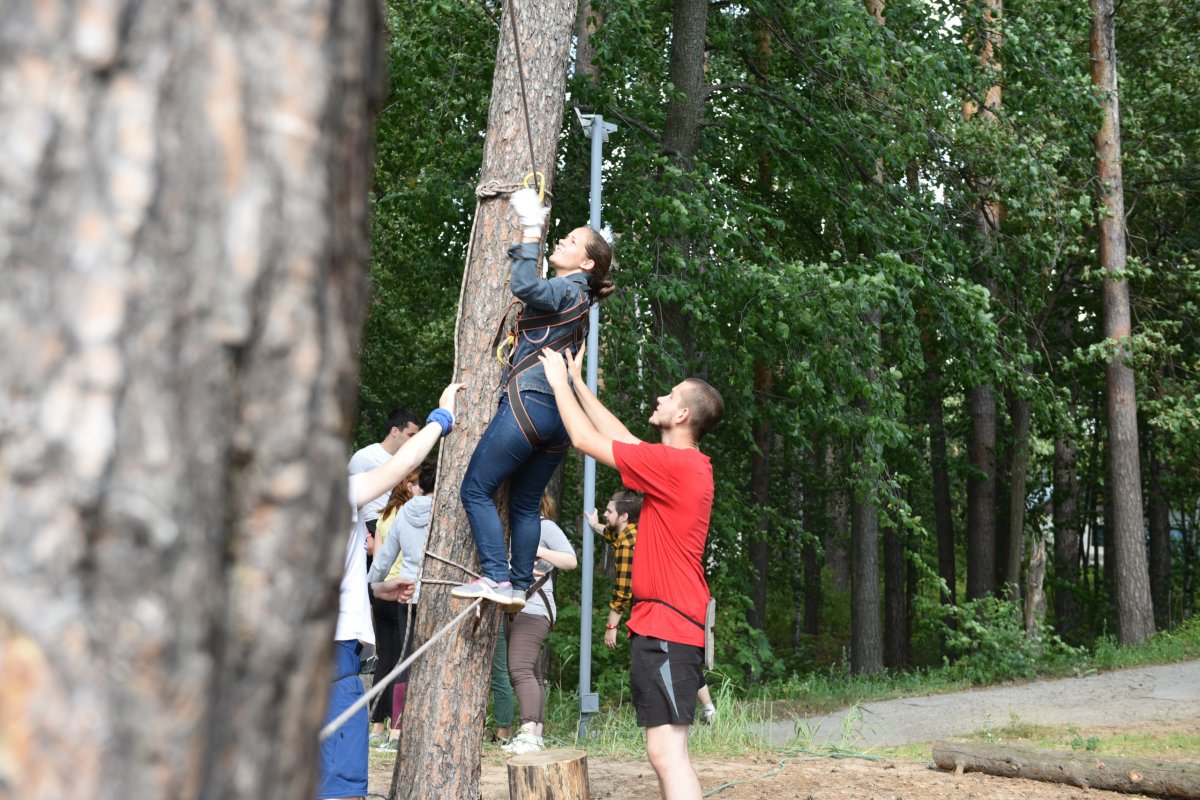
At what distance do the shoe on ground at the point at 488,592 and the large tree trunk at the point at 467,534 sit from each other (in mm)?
131

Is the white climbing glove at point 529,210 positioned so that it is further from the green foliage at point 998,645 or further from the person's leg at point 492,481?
the green foliage at point 998,645

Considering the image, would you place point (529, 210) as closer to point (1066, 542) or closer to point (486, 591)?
point (486, 591)

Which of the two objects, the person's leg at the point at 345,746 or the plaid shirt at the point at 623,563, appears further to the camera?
the plaid shirt at the point at 623,563

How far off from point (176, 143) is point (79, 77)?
10 centimetres

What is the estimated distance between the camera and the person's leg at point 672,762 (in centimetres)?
444

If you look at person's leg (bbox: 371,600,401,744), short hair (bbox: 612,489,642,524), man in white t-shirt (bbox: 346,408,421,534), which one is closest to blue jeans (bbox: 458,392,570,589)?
man in white t-shirt (bbox: 346,408,421,534)

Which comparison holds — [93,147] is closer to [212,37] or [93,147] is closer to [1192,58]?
[212,37]

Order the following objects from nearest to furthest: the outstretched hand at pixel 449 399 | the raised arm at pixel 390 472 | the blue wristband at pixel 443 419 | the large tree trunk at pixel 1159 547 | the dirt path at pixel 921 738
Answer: the raised arm at pixel 390 472 → the blue wristband at pixel 443 419 → the outstretched hand at pixel 449 399 → the dirt path at pixel 921 738 → the large tree trunk at pixel 1159 547

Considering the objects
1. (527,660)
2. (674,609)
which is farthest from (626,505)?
(674,609)

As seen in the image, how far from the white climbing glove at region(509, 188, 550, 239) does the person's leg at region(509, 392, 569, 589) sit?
73 centimetres

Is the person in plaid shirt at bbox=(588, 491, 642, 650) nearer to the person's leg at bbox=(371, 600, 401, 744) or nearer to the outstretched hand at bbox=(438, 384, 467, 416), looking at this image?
the person's leg at bbox=(371, 600, 401, 744)

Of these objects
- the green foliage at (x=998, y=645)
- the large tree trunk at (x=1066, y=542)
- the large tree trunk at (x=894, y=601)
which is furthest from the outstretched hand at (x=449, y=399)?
the large tree trunk at (x=894, y=601)

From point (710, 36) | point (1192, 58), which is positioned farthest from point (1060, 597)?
point (710, 36)

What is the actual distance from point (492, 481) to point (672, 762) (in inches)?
49.3
